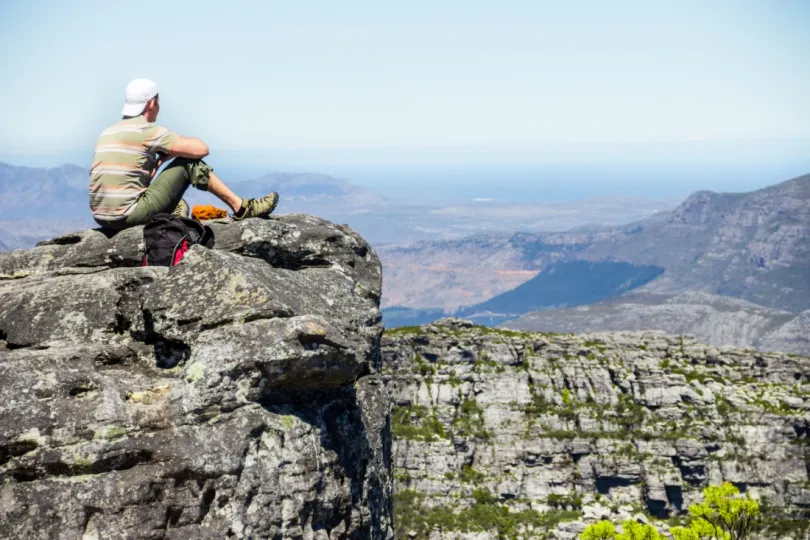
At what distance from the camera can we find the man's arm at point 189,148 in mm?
18578

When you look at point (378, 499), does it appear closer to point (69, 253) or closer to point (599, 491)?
point (69, 253)

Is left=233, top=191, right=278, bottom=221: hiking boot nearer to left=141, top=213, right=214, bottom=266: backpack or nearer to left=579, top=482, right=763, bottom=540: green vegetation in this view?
left=141, top=213, right=214, bottom=266: backpack

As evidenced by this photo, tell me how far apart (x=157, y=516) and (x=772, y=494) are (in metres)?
140

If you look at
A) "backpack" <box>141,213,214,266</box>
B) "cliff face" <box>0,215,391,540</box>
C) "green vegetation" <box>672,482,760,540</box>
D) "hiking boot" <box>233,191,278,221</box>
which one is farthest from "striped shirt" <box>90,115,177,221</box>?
"green vegetation" <box>672,482,760,540</box>

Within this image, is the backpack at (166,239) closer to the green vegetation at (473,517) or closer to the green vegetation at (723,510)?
the green vegetation at (723,510)

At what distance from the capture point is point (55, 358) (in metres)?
14.4

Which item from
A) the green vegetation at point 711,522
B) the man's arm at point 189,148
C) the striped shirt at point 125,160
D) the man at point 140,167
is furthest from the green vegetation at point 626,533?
the striped shirt at point 125,160

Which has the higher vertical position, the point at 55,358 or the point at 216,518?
the point at 55,358

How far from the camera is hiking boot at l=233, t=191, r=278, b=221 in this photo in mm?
20953

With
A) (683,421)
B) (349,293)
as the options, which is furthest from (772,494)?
(349,293)

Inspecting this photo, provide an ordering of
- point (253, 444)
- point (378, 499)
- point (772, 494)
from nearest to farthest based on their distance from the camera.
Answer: point (253, 444)
point (378, 499)
point (772, 494)

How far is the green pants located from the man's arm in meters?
0.50

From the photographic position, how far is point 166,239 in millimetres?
18203

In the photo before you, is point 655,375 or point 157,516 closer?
point 157,516
